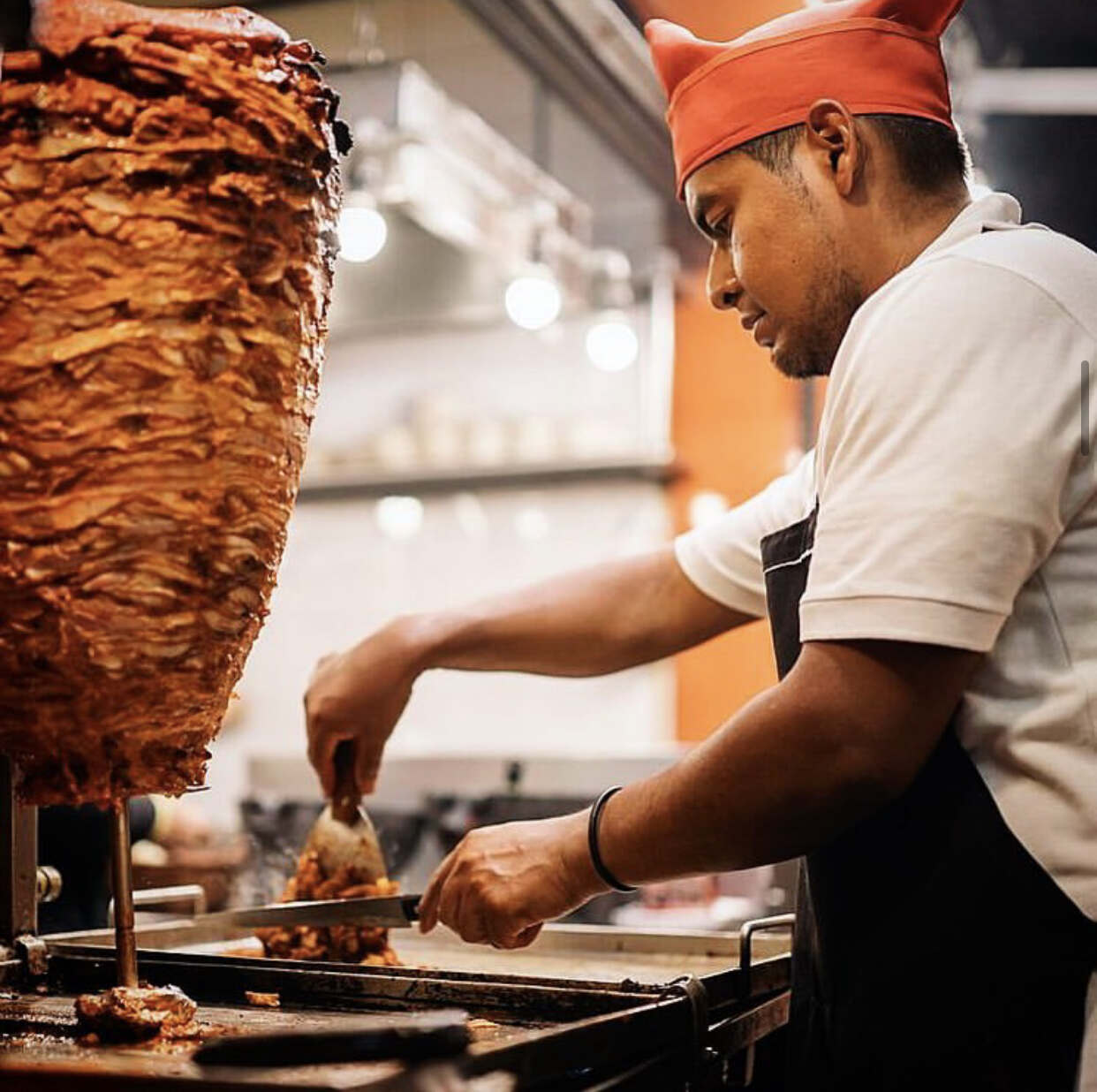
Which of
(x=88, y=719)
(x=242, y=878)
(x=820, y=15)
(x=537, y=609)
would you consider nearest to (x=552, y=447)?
(x=242, y=878)

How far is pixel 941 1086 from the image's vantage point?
1348 mm

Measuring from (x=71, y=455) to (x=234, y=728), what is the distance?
6.40 m

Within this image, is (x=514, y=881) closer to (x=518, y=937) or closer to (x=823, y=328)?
(x=518, y=937)

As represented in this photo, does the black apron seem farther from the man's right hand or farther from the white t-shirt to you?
the man's right hand

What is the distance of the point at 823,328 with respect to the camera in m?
1.60

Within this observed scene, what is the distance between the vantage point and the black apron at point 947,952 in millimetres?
1329

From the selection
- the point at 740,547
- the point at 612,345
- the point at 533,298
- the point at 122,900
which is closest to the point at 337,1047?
the point at 122,900

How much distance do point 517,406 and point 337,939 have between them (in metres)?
5.29

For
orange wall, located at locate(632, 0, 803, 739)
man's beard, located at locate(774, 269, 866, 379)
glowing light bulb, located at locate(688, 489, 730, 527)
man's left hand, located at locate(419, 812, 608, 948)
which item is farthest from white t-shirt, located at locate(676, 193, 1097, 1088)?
glowing light bulb, located at locate(688, 489, 730, 527)

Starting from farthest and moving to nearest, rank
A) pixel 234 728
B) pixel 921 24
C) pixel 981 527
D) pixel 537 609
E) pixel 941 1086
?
pixel 234 728, pixel 537 609, pixel 921 24, pixel 941 1086, pixel 981 527

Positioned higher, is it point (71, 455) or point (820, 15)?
point (820, 15)

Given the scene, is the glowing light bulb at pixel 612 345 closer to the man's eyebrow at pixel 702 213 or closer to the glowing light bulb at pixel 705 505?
the glowing light bulb at pixel 705 505

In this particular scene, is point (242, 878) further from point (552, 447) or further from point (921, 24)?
point (552, 447)

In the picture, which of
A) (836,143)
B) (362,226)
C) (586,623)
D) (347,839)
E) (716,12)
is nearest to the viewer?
(836,143)
